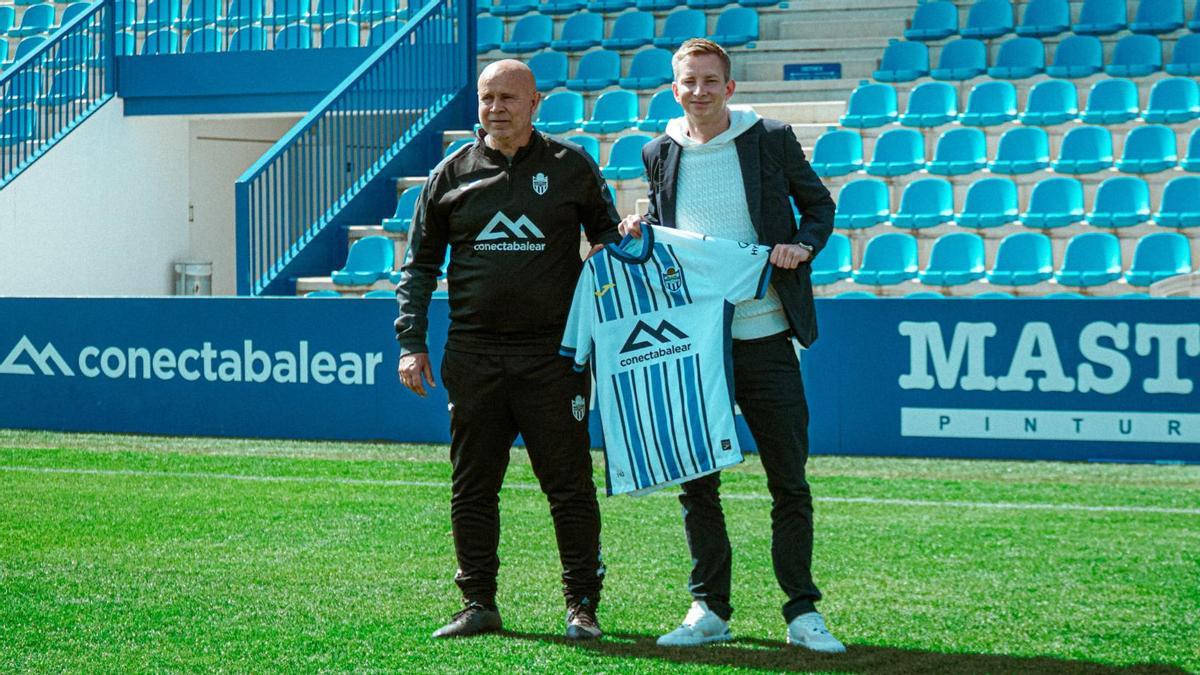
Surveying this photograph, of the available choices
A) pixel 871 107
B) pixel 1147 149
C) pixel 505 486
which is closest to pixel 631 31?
pixel 871 107

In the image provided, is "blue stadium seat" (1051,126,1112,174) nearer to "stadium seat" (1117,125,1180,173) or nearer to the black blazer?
"stadium seat" (1117,125,1180,173)

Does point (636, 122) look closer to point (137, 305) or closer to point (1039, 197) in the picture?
point (1039, 197)

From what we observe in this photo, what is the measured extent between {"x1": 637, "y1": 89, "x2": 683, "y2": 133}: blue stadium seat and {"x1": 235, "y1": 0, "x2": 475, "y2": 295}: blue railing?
7.02ft

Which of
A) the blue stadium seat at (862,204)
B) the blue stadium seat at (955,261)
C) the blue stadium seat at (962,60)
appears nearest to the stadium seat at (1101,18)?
the blue stadium seat at (962,60)

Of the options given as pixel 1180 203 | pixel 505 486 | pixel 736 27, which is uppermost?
pixel 736 27

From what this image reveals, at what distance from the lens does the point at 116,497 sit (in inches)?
316

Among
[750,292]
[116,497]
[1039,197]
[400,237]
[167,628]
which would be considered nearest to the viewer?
[750,292]

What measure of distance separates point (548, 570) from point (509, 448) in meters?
1.38

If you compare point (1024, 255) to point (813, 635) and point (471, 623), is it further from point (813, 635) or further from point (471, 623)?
point (471, 623)

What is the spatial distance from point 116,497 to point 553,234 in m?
4.08

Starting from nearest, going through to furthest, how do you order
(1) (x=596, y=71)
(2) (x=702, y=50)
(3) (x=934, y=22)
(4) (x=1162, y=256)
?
(2) (x=702, y=50) → (4) (x=1162, y=256) → (3) (x=934, y=22) → (1) (x=596, y=71)

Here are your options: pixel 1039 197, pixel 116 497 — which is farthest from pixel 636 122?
pixel 116 497

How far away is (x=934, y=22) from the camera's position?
52.3 ft

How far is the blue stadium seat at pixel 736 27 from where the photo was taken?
16359 mm
